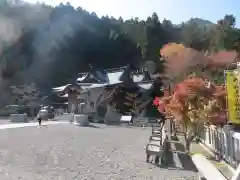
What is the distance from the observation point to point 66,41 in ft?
171

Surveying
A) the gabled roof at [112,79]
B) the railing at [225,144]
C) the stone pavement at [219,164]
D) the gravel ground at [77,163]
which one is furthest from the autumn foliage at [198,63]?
the gabled roof at [112,79]

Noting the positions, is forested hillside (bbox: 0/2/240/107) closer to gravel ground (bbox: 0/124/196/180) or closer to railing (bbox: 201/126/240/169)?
gravel ground (bbox: 0/124/196/180)

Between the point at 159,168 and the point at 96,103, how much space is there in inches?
966

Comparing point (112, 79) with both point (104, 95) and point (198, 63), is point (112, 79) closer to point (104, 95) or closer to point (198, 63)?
point (104, 95)

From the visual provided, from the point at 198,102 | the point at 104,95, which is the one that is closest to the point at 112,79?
the point at 104,95

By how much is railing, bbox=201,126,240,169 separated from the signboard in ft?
1.13

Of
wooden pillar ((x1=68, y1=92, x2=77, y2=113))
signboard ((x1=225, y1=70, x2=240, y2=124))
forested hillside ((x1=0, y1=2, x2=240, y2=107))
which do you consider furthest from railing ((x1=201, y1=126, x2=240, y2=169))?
forested hillside ((x1=0, y1=2, x2=240, y2=107))

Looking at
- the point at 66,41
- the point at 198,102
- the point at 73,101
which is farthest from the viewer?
the point at 66,41

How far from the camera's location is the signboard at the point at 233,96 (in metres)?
6.55

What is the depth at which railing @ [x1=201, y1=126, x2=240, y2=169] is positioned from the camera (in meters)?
6.79

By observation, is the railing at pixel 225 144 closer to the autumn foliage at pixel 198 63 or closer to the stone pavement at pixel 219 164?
the stone pavement at pixel 219 164

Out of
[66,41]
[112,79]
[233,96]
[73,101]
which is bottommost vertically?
[233,96]

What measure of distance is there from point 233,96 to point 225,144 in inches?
72.5

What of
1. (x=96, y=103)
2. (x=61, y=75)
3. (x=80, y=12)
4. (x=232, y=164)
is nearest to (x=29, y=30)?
(x=61, y=75)
